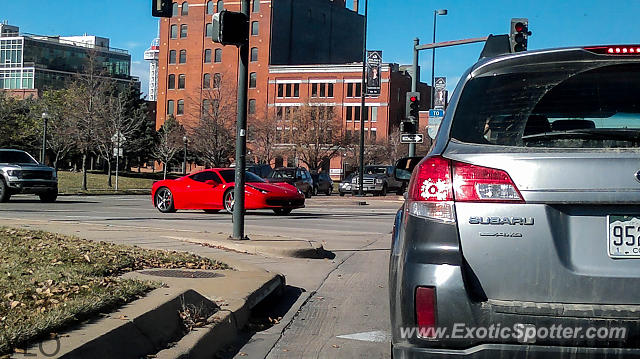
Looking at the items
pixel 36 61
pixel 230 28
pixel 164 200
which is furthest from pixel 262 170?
pixel 36 61

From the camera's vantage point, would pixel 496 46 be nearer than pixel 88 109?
Yes

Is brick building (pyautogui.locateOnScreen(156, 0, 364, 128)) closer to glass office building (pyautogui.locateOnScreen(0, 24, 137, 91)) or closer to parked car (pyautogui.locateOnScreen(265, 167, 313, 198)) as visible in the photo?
glass office building (pyautogui.locateOnScreen(0, 24, 137, 91))

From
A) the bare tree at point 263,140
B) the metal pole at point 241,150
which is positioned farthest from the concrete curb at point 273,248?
the bare tree at point 263,140

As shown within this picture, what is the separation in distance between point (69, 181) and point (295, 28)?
57424mm

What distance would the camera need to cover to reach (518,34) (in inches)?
840

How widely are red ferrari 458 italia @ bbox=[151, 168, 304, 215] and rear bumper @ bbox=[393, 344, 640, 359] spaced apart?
16769 millimetres

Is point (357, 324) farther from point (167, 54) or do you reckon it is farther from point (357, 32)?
point (357, 32)

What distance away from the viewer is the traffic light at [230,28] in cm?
1140

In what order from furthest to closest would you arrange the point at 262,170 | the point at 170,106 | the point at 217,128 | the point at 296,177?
1. the point at 170,106
2. the point at 217,128
3. the point at 296,177
4. the point at 262,170

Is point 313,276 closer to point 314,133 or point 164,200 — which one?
point 164,200

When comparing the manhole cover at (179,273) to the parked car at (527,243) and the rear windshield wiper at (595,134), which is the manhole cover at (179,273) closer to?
the parked car at (527,243)

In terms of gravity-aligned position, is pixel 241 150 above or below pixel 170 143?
below

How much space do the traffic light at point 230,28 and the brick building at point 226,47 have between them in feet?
239

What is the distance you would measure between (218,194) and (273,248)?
9.76 meters
